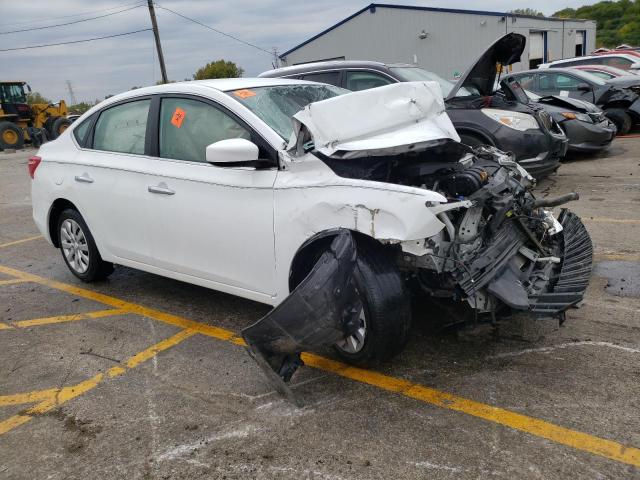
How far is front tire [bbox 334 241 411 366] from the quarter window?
5177 millimetres

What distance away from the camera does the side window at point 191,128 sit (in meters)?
4.00

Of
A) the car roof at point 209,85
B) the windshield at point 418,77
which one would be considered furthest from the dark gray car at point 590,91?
the car roof at point 209,85

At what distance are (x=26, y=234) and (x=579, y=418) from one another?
7687 mm

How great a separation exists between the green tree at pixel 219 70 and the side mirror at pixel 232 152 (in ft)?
156

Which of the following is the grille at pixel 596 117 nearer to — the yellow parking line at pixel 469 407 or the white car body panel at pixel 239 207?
the white car body panel at pixel 239 207

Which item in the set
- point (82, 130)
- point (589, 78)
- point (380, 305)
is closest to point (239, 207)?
point (380, 305)

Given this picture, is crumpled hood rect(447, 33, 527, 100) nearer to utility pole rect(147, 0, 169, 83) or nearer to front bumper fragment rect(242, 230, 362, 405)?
front bumper fragment rect(242, 230, 362, 405)

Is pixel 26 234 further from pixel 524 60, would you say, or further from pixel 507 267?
pixel 524 60

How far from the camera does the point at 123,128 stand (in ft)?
15.8

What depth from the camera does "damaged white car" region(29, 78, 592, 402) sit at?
3.13 m

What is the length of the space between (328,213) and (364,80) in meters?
5.21

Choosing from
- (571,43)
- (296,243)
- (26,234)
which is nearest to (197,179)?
(296,243)

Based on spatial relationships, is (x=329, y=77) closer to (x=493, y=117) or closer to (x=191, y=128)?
(x=493, y=117)

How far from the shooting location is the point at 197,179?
13.2 feet
